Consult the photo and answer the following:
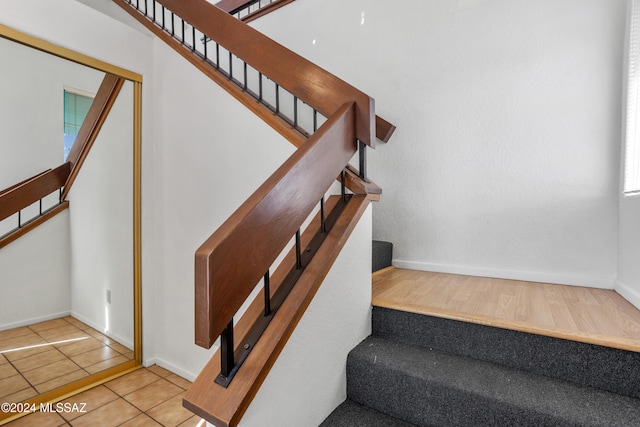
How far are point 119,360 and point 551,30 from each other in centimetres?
319

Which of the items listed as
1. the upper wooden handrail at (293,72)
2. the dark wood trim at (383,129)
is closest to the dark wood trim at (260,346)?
the upper wooden handrail at (293,72)

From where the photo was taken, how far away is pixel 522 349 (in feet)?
3.34

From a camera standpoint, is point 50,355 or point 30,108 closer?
point 30,108

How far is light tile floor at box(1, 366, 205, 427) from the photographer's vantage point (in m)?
1.58

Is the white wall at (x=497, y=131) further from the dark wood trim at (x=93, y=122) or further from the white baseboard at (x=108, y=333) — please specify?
the white baseboard at (x=108, y=333)

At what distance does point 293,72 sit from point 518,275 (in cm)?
154

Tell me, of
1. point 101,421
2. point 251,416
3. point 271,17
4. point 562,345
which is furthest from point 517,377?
point 271,17

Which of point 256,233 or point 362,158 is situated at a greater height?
point 362,158

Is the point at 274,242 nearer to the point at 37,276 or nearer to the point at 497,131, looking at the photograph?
the point at 497,131

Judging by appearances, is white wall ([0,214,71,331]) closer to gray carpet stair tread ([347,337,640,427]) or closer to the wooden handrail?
gray carpet stair tread ([347,337,640,427])

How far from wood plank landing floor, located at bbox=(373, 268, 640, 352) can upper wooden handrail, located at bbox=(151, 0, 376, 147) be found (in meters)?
0.69

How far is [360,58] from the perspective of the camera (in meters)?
2.22

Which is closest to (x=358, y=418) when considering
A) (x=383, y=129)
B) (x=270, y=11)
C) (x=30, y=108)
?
(x=383, y=129)

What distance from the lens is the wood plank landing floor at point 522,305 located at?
3.22 ft
